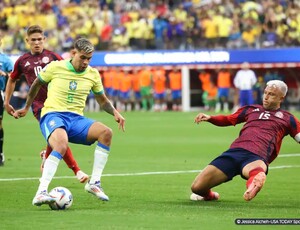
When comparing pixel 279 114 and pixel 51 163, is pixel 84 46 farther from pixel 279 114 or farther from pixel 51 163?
pixel 279 114

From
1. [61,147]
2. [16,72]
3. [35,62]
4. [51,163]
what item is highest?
[35,62]

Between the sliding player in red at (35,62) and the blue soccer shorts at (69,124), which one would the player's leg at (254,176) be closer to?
the blue soccer shorts at (69,124)

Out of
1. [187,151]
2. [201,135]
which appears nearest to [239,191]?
[187,151]

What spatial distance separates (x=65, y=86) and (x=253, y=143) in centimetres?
257

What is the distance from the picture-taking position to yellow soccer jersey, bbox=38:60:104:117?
1259 cm

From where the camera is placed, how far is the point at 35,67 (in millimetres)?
14930

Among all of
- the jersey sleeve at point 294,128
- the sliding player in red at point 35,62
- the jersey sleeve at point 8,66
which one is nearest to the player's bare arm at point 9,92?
the sliding player in red at point 35,62

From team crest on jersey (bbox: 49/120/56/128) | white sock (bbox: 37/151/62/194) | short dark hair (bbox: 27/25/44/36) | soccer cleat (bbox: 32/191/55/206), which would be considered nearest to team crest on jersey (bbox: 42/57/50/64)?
short dark hair (bbox: 27/25/44/36)

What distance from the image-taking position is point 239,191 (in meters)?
14.0

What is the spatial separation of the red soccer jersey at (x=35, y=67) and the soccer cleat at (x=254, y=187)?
4.54 m

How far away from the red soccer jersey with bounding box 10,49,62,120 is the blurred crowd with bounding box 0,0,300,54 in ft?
76.4

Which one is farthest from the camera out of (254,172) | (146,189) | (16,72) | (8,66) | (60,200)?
(8,66)

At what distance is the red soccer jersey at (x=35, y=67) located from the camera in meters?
14.8

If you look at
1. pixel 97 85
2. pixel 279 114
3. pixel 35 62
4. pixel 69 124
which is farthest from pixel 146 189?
pixel 35 62
